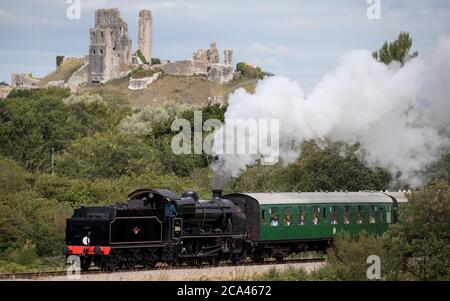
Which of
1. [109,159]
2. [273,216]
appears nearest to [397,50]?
[109,159]

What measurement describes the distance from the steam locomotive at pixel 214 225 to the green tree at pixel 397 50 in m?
43.6

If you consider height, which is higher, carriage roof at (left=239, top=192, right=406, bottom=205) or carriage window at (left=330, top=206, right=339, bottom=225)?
carriage roof at (left=239, top=192, right=406, bottom=205)

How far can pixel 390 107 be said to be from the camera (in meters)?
43.8

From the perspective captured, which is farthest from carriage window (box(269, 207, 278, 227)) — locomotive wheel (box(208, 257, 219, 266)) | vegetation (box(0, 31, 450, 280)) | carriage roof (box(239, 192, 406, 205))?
vegetation (box(0, 31, 450, 280))

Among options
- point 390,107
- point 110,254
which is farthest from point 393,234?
point 390,107

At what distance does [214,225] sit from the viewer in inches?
1409

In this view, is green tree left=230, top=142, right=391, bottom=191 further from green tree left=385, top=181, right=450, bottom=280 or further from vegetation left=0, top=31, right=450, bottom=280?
green tree left=385, top=181, right=450, bottom=280

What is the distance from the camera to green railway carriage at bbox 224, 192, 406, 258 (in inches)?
1441

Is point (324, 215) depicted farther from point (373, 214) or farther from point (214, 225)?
point (214, 225)

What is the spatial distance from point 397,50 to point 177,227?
56005mm

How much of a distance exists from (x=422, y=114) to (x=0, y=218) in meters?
19.2

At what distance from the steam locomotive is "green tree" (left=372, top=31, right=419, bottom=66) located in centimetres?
4364
